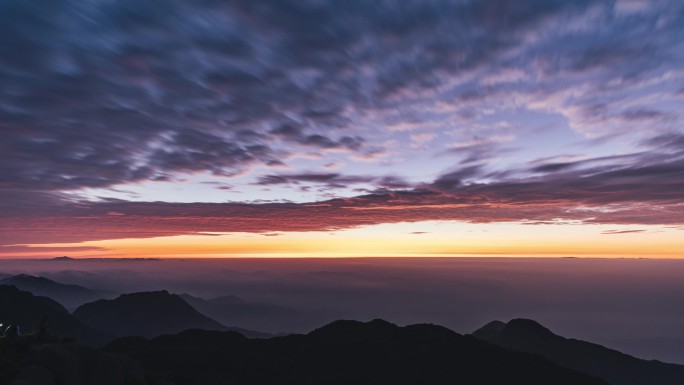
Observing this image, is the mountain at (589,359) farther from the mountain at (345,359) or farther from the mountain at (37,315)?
the mountain at (37,315)

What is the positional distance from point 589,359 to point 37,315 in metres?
229

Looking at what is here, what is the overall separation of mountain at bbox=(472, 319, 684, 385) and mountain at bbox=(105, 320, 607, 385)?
5576 cm

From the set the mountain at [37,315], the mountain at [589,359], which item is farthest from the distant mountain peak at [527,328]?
the mountain at [37,315]

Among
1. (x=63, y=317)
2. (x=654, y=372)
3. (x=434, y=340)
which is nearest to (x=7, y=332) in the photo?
(x=434, y=340)

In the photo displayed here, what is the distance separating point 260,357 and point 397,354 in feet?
125

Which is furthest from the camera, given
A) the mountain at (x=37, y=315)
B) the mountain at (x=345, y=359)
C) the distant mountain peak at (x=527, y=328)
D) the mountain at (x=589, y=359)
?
the distant mountain peak at (x=527, y=328)

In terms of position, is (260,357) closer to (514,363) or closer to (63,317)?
(514,363)

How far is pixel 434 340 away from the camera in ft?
379

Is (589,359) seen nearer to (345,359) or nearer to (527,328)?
(527,328)

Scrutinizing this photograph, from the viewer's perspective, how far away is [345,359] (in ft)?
351

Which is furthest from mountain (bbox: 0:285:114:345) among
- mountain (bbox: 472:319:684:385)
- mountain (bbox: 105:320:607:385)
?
mountain (bbox: 472:319:684:385)

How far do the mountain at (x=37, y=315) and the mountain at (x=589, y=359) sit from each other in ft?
576

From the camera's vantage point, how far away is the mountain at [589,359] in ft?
499

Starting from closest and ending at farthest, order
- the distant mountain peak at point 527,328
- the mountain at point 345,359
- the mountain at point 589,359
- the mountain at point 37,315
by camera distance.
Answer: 1. the mountain at point 345,359
2. the mountain at point 589,359
3. the mountain at point 37,315
4. the distant mountain peak at point 527,328
